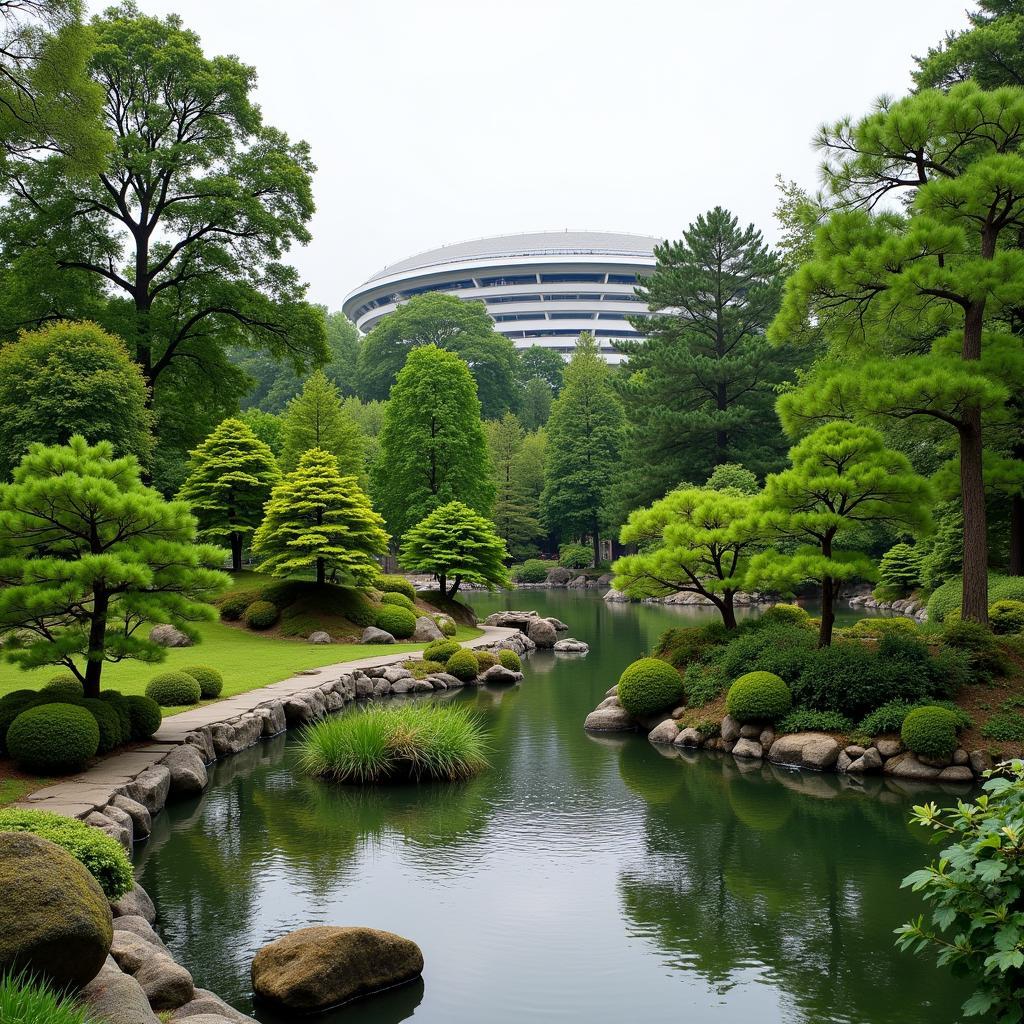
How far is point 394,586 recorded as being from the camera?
28.2m

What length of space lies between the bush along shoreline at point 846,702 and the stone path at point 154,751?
555 centimetres

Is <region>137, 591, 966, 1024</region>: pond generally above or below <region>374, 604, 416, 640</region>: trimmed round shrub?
below

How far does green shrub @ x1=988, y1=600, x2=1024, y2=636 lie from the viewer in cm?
1650

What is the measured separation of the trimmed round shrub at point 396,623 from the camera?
81.2 ft

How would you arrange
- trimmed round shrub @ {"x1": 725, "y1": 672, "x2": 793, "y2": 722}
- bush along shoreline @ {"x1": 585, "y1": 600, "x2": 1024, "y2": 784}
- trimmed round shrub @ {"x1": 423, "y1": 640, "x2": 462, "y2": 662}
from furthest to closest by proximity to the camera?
trimmed round shrub @ {"x1": 423, "y1": 640, "x2": 462, "y2": 662}
trimmed round shrub @ {"x1": 725, "y1": 672, "x2": 793, "y2": 722}
bush along shoreline @ {"x1": 585, "y1": 600, "x2": 1024, "y2": 784}

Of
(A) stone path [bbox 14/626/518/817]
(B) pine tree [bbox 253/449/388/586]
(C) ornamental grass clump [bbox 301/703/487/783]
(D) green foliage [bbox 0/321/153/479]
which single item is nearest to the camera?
(A) stone path [bbox 14/626/518/817]

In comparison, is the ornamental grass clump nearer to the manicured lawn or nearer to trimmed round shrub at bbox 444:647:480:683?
the manicured lawn

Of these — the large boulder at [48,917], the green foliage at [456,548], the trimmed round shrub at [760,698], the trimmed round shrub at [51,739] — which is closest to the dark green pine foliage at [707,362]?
the green foliage at [456,548]

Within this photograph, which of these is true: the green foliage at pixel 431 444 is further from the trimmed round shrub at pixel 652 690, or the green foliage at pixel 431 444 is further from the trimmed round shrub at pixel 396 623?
the trimmed round shrub at pixel 652 690

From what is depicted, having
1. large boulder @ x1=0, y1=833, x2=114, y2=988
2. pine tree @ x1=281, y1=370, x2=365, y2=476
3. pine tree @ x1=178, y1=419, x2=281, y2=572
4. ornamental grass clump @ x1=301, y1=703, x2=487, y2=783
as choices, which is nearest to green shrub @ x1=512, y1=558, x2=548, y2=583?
pine tree @ x1=281, y1=370, x2=365, y2=476

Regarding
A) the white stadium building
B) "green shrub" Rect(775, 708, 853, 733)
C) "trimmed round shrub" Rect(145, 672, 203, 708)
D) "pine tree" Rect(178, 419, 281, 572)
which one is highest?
the white stadium building

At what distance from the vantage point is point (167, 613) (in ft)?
37.4

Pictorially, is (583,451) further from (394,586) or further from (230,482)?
(230,482)

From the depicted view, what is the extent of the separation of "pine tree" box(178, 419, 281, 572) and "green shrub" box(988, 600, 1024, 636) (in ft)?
65.0
